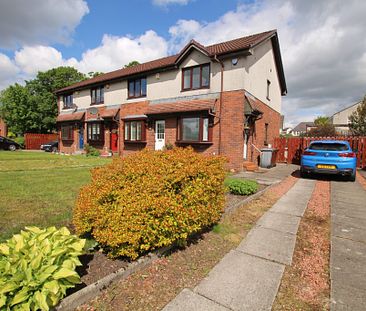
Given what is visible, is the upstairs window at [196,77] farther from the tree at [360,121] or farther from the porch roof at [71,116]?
the tree at [360,121]

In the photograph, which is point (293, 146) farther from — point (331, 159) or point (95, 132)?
point (95, 132)

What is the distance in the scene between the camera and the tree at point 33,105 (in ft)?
111

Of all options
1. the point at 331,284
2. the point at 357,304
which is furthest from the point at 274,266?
the point at 357,304

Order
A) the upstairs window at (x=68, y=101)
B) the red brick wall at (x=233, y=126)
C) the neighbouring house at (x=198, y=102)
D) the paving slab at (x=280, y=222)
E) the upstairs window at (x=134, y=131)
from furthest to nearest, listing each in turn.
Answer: the upstairs window at (x=68, y=101) < the upstairs window at (x=134, y=131) < the neighbouring house at (x=198, y=102) < the red brick wall at (x=233, y=126) < the paving slab at (x=280, y=222)

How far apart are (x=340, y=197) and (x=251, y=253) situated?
17.0 feet

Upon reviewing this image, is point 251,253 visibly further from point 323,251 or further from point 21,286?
point 21,286

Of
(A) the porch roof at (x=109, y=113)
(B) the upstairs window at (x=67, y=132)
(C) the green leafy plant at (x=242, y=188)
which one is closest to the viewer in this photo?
(C) the green leafy plant at (x=242, y=188)

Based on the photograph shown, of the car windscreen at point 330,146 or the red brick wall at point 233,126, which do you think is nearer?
the car windscreen at point 330,146

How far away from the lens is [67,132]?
22672 millimetres

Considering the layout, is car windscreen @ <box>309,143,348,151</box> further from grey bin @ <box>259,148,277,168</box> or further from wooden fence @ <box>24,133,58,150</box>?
wooden fence @ <box>24,133,58,150</box>

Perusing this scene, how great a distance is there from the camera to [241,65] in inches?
456

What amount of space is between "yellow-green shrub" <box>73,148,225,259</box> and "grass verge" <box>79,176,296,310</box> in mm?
265

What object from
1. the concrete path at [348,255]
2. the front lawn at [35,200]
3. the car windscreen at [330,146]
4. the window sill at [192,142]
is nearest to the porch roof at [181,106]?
the window sill at [192,142]

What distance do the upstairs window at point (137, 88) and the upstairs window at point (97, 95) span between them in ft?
11.7
